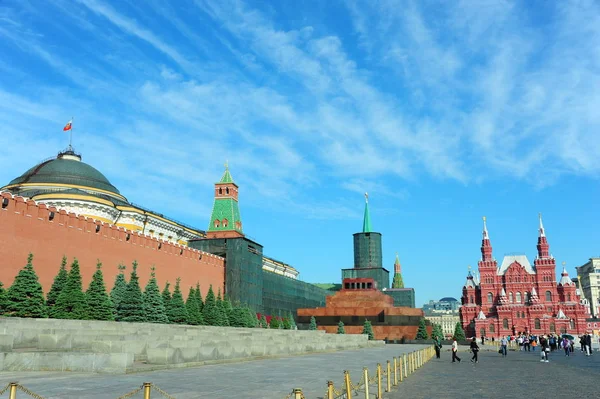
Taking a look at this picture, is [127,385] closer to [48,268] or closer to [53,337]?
[53,337]

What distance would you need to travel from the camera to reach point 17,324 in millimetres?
15703

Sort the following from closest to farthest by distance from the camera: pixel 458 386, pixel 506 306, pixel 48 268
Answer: pixel 458 386, pixel 48 268, pixel 506 306

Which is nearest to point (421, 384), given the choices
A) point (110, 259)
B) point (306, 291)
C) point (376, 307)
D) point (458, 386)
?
point (458, 386)

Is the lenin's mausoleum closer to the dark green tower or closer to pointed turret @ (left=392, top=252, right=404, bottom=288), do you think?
the dark green tower

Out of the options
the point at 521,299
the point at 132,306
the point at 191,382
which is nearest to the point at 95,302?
the point at 132,306

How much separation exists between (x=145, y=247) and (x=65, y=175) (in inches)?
659

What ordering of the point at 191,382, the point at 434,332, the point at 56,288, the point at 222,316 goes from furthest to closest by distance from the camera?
the point at 434,332, the point at 222,316, the point at 56,288, the point at 191,382

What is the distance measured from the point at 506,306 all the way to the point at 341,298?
1218 inches

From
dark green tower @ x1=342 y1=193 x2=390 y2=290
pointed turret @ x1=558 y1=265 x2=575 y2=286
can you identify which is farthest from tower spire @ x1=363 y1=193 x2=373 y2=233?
pointed turret @ x1=558 y1=265 x2=575 y2=286

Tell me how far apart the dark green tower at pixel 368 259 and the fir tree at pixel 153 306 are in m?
60.9

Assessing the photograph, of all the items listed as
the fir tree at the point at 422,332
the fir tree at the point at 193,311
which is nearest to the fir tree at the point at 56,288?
the fir tree at the point at 193,311

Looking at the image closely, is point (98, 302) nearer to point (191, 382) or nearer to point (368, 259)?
point (191, 382)

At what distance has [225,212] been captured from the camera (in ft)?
193

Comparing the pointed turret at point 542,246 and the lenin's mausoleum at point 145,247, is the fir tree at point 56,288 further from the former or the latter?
the pointed turret at point 542,246
